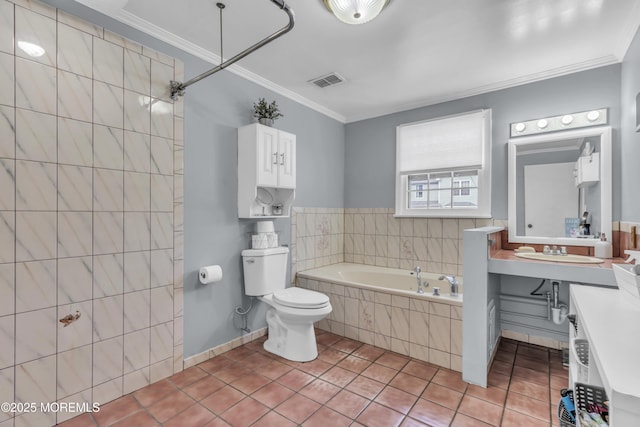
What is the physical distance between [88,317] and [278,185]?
1.63 m

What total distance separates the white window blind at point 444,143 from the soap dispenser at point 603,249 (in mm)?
1139

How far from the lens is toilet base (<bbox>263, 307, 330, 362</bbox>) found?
2.46m

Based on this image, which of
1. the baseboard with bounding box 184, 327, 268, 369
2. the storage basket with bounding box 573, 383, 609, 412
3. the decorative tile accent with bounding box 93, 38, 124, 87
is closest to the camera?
the storage basket with bounding box 573, 383, 609, 412

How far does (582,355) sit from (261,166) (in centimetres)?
233

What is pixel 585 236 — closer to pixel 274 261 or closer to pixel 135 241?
pixel 274 261

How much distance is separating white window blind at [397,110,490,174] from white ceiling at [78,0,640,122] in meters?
0.33

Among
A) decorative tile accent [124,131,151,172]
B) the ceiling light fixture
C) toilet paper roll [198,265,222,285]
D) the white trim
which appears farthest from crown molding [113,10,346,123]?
toilet paper roll [198,265,222,285]

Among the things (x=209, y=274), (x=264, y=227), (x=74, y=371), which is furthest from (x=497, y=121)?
(x=74, y=371)

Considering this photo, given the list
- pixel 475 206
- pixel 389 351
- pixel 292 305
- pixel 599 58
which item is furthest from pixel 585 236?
pixel 292 305

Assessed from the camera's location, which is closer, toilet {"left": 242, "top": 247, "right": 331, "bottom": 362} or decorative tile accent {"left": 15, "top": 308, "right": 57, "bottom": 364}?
decorative tile accent {"left": 15, "top": 308, "right": 57, "bottom": 364}

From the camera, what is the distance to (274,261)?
274cm

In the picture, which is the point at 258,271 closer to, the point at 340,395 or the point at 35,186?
the point at 340,395

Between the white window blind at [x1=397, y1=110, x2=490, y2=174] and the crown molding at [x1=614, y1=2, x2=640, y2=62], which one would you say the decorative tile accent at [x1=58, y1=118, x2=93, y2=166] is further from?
the crown molding at [x1=614, y1=2, x2=640, y2=62]

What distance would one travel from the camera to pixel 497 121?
2973mm
